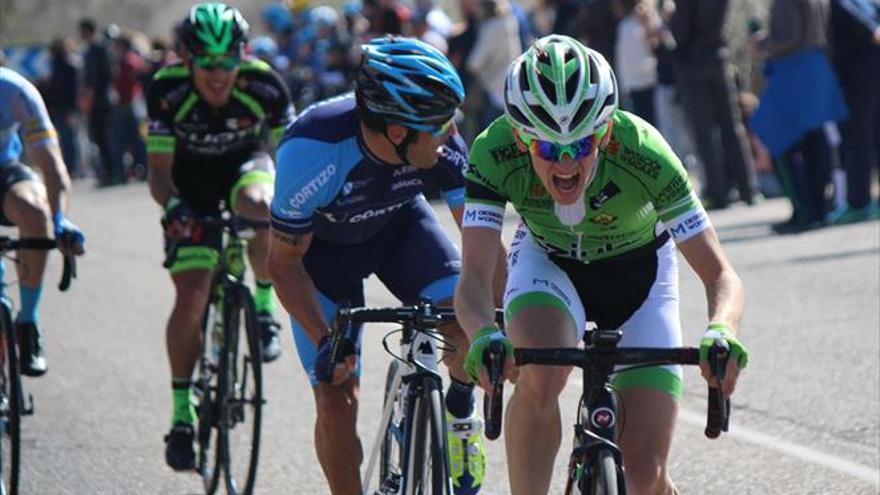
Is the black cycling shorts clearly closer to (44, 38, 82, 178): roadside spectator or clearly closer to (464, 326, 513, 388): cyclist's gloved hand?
(464, 326, 513, 388): cyclist's gloved hand

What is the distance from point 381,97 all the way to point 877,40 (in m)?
9.15

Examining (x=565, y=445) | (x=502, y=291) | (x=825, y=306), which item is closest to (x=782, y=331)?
(x=825, y=306)

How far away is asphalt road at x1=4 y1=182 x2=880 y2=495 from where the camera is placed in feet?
27.8

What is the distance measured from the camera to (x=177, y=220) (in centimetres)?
859

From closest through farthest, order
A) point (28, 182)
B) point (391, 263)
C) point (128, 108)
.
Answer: point (391, 263), point (28, 182), point (128, 108)

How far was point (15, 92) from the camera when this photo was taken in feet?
28.9

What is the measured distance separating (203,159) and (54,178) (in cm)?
89

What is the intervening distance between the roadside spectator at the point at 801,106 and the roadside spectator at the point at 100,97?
47.9 ft

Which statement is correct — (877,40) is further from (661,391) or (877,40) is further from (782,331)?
(661,391)

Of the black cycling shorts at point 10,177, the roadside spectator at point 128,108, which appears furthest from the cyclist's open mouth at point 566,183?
the roadside spectator at point 128,108

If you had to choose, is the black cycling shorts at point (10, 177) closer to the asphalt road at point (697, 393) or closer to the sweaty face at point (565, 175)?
the asphalt road at point (697, 393)

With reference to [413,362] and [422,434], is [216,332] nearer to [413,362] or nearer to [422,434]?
[413,362]

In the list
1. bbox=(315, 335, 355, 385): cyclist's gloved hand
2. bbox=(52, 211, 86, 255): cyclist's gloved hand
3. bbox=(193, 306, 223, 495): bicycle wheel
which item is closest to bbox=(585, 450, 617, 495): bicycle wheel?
bbox=(315, 335, 355, 385): cyclist's gloved hand

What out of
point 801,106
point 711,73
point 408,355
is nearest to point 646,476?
point 408,355
